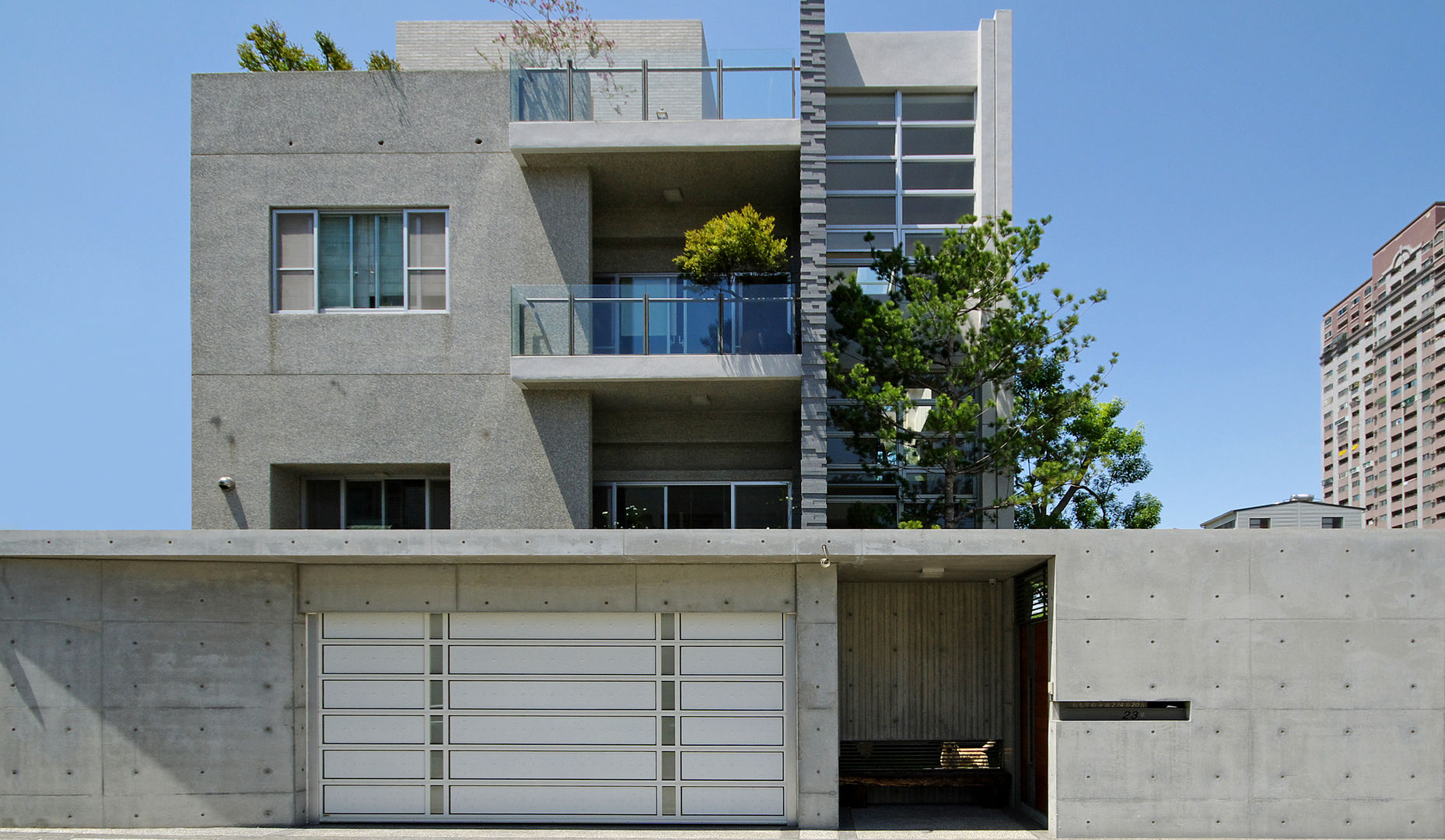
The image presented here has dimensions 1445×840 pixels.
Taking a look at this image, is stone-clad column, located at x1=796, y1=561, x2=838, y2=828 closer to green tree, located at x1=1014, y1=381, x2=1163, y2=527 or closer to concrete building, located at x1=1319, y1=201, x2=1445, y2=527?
green tree, located at x1=1014, y1=381, x2=1163, y2=527

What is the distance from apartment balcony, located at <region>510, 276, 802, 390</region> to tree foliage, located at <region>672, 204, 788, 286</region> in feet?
0.62

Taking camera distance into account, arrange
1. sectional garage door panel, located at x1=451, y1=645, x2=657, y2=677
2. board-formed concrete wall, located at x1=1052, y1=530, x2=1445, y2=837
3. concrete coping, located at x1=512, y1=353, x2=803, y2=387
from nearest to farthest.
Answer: board-formed concrete wall, located at x1=1052, y1=530, x2=1445, y2=837, sectional garage door panel, located at x1=451, y1=645, x2=657, y2=677, concrete coping, located at x1=512, y1=353, x2=803, y2=387

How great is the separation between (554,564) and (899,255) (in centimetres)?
612

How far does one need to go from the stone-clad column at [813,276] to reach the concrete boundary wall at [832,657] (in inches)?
66.2

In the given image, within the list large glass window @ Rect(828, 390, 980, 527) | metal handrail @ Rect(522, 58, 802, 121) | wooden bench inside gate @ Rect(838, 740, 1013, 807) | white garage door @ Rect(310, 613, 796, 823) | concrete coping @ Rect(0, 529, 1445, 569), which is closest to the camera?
concrete coping @ Rect(0, 529, 1445, 569)

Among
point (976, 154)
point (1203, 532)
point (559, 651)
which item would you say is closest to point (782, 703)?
point (559, 651)

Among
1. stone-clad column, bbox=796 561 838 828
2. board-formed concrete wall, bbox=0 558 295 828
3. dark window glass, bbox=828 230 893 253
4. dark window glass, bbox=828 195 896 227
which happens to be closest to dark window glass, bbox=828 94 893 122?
dark window glass, bbox=828 195 896 227

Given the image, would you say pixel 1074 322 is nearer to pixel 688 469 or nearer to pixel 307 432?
pixel 688 469

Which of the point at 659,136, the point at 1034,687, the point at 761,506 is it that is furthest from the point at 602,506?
the point at 1034,687

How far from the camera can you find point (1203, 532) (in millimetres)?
10312

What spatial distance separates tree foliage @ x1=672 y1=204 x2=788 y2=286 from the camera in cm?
1202

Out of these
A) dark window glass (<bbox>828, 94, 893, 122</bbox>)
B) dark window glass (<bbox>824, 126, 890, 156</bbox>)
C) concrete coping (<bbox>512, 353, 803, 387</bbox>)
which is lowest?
concrete coping (<bbox>512, 353, 803, 387</bbox>)

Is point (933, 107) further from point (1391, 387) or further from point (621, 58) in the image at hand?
point (1391, 387)

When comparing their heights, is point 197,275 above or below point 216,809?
above
